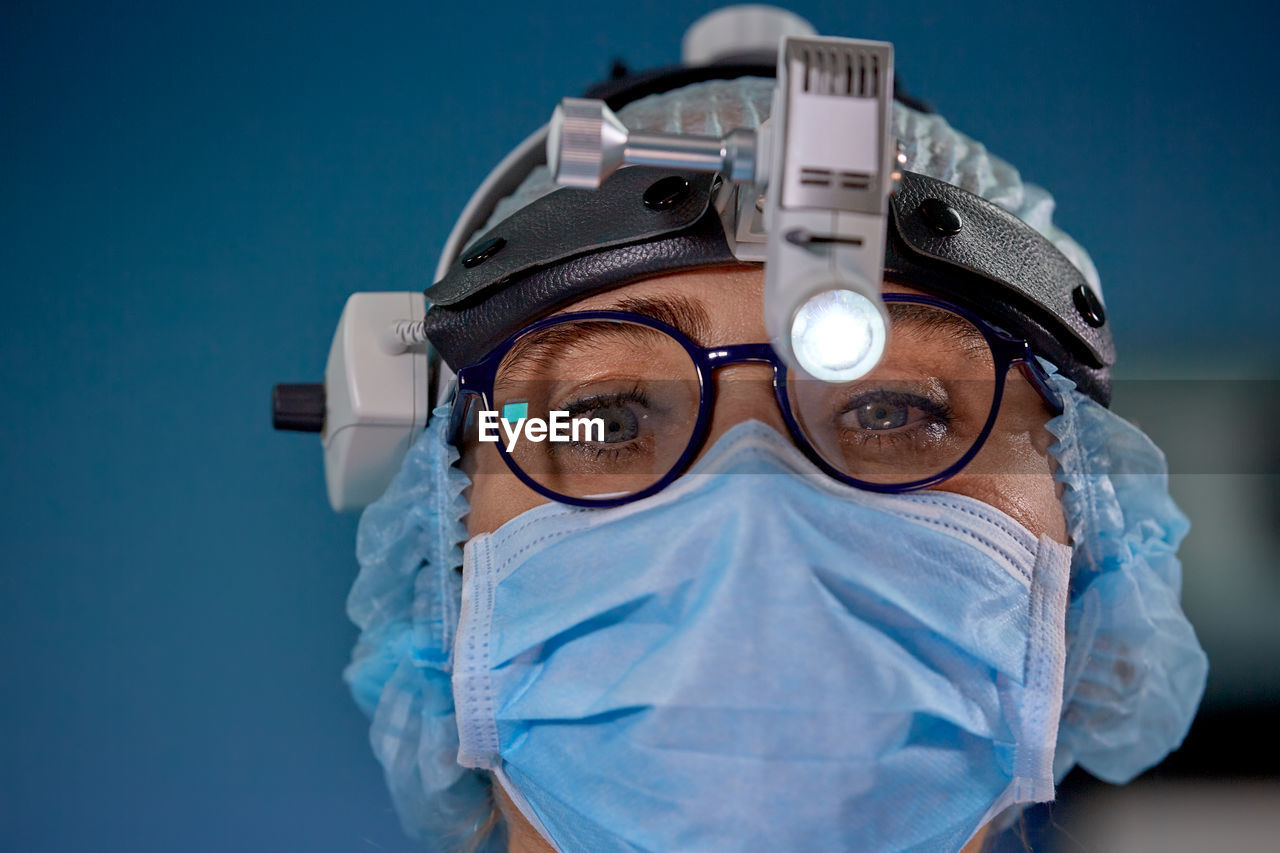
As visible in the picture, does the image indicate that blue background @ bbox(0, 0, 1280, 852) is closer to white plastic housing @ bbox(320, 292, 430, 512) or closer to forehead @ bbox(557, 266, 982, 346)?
white plastic housing @ bbox(320, 292, 430, 512)

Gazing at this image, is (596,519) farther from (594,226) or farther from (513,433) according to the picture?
(594,226)

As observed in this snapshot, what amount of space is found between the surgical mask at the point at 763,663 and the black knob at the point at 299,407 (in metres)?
0.38

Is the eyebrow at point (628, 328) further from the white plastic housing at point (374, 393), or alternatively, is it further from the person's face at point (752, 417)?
the white plastic housing at point (374, 393)

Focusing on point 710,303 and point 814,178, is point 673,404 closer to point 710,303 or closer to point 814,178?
point 710,303

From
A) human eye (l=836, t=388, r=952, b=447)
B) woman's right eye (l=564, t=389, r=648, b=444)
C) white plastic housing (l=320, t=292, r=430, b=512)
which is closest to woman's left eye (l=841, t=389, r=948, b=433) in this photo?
human eye (l=836, t=388, r=952, b=447)

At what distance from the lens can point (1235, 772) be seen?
177cm

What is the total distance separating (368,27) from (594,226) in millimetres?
806

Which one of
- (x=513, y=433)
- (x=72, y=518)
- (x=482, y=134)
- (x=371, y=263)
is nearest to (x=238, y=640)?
(x=72, y=518)

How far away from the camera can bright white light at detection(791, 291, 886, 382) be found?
0.77 m

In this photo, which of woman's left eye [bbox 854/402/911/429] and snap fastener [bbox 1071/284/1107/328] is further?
snap fastener [bbox 1071/284/1107/328]

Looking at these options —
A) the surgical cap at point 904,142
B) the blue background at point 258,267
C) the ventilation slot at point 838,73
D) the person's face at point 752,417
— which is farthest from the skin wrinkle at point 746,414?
the blue background at point 258,267

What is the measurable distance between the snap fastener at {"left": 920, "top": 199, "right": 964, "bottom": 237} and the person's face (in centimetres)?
7

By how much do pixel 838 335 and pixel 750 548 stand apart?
290 millimetres

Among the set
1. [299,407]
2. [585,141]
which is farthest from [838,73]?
[299,407]
